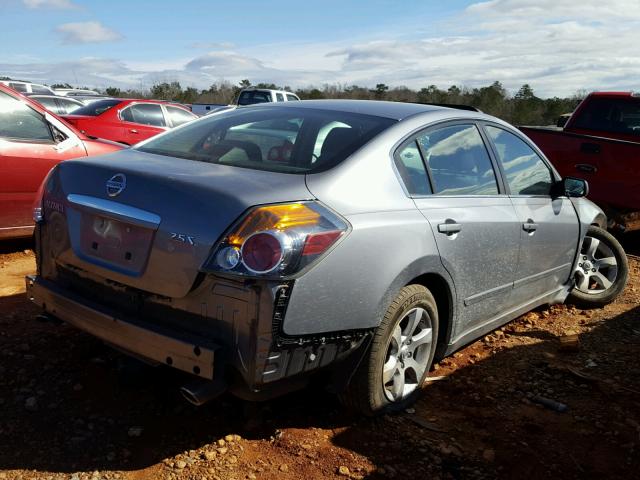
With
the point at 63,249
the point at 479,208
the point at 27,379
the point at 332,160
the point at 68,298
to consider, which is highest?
the point at 332,160

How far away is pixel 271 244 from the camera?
2.53 m

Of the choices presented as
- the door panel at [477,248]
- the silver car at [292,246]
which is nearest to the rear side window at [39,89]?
the silver car at [292,246]

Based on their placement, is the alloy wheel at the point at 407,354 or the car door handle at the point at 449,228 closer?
the alloy wheel at the point at 407,354

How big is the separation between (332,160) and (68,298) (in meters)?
1.43

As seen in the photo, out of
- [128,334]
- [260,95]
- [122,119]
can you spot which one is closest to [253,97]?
[260,95]

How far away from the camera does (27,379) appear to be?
344cm

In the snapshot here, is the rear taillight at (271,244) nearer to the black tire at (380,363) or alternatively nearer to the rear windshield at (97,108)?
the black tire at (380,363)

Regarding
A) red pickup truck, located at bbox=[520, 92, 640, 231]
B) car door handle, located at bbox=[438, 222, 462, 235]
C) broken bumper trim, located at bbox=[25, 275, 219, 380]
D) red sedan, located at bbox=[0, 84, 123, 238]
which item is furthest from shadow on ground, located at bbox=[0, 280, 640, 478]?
red pickup truck, located at bbox=[520, 92, 640, 231]

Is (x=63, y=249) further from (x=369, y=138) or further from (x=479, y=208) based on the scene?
(x=479, y=208)

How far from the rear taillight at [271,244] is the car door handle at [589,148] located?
207 inches

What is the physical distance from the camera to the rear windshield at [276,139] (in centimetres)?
319

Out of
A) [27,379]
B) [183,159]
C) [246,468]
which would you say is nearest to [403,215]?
[183,159]

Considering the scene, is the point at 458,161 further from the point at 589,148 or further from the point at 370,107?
the point at 589,148

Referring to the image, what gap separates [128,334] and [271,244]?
789 mm
